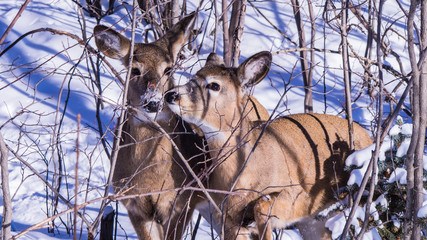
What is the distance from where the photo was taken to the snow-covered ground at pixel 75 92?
5.99m

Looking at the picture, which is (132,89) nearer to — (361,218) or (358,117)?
(361,218)

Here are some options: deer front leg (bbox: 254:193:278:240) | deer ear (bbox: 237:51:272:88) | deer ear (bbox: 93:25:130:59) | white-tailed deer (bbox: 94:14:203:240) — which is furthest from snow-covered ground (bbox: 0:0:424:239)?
deer front leg (bbox: 254:193:278:240)

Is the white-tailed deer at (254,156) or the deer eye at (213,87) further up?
the deer eye at (213,87)

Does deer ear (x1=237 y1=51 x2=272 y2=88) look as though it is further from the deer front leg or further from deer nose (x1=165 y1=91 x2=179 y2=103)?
the deer front leg

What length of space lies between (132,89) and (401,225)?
2.18 m

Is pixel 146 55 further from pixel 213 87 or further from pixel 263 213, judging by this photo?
pixel 263 213

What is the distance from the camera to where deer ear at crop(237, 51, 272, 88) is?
3.83m

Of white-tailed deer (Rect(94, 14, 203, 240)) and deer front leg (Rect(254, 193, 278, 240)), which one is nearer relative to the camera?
deer front leg (Rect(254, 193, 278, 240))

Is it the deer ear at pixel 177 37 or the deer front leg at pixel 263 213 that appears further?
the deer ear at pixel 177 37

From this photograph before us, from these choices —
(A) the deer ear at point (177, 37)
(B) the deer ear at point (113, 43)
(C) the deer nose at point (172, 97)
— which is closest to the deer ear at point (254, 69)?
(C) the deer nose at point (172, 97)

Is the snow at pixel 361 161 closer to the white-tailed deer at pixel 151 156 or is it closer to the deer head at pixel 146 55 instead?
the white-tailed deer at pixel 151 156

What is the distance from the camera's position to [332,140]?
460cm

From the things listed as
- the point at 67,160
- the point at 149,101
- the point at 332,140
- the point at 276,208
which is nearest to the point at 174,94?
the point at 149,101

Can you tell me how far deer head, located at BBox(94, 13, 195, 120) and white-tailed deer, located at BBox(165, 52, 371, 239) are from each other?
307mm
